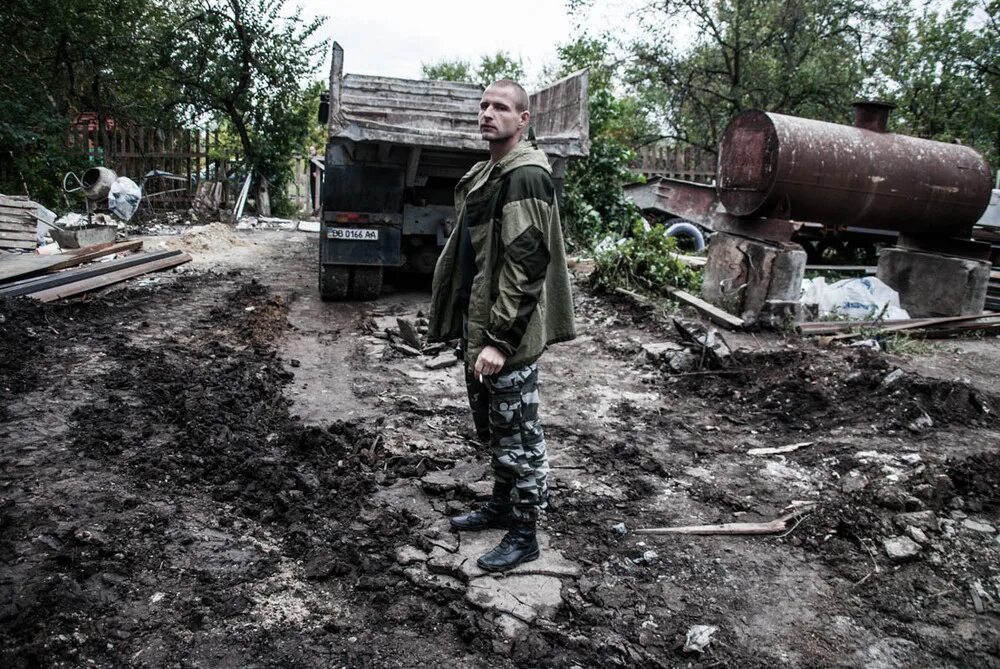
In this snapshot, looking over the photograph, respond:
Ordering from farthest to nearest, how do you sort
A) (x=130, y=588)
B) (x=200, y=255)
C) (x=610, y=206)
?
(x=610, y=206) → (x=200, y=255) → (x=130, y=588)

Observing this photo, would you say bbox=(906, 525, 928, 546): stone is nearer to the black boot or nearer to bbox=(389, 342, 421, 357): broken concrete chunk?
the black boot

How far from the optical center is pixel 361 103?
7617 mm

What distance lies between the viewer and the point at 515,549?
2.87m

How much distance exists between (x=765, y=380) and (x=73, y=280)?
273 inches

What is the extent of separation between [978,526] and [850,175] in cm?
466

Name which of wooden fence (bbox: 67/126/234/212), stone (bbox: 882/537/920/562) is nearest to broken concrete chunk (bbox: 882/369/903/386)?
stone (bbox: 882/537/920/562)

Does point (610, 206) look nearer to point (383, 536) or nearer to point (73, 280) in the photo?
point (73, 280)

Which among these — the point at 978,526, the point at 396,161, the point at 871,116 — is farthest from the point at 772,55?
the point at 978,526

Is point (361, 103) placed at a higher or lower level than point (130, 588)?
higher

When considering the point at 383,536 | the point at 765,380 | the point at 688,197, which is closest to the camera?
the point at 383,536

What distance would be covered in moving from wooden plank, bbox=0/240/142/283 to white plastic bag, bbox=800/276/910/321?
819 cm

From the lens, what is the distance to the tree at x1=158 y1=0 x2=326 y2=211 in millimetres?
15461

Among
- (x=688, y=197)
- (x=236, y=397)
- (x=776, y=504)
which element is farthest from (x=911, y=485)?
(x=688, y=197)

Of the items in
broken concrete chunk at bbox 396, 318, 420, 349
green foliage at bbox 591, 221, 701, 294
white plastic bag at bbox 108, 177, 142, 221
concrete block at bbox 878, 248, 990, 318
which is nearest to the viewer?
broken concrete chunk at bbox 396, 318, 420, 349
